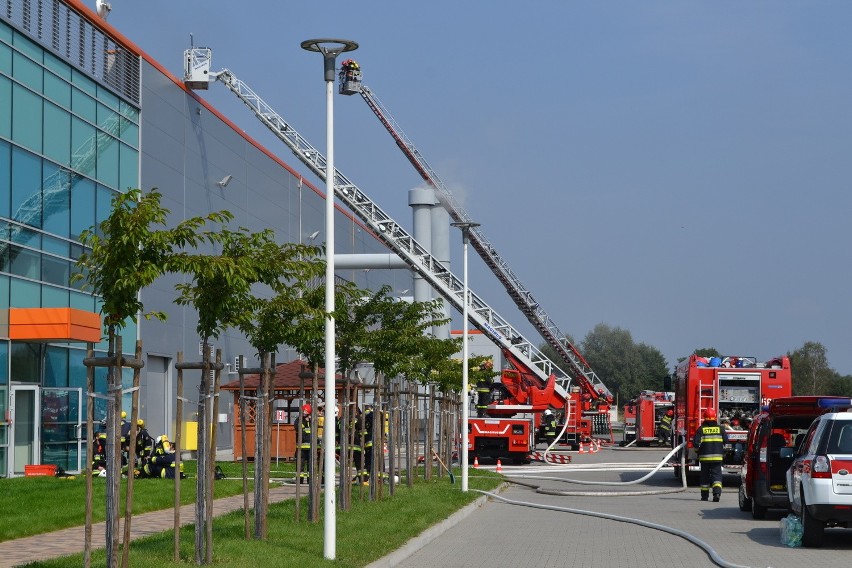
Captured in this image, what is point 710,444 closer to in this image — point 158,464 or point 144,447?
point 158,464

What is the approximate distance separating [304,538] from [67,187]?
18.9 m

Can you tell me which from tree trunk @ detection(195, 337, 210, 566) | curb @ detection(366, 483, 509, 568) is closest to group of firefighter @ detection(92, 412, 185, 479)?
curb @ detection(366, 483, 509, 568)

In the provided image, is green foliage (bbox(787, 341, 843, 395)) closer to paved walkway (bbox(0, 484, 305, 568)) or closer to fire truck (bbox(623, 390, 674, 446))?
fire truck (bbox(623, 390, 674, 446))

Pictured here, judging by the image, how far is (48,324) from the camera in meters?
28.3

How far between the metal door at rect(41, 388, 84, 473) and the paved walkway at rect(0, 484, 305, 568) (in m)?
10.1

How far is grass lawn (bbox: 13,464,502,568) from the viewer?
1323 cm

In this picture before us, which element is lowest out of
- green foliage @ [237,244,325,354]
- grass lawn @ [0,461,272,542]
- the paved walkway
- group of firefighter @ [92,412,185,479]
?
the paved walkway

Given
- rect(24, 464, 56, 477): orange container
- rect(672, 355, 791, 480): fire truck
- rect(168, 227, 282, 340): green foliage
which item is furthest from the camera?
rect(672, 355, 791, 480): fire truck

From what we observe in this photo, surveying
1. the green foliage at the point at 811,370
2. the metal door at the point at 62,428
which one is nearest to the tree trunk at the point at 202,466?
the metal door at the point at 62,428

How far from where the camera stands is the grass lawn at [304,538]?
13227mm

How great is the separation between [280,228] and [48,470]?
24.7 metres

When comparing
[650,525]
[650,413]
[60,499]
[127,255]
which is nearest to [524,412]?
[650,413]

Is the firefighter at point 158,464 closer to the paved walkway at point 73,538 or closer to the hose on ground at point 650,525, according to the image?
the paved walkway at point 73,538

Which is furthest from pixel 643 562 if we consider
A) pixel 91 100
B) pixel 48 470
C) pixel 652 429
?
pixel 652 429
